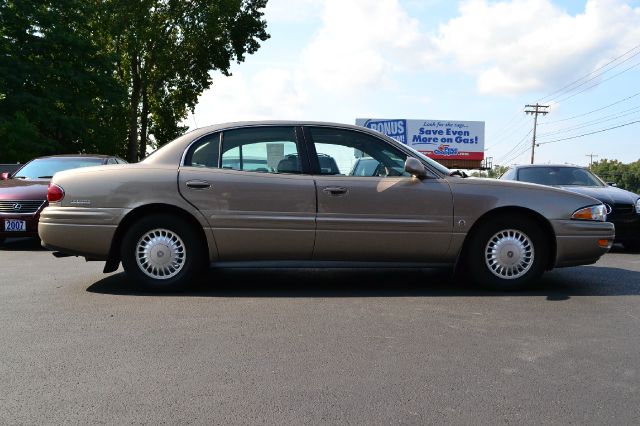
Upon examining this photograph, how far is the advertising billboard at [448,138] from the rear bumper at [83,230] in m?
43.4

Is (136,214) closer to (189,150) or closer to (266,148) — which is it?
(189,150)

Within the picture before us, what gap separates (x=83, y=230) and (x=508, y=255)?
3.94 metres

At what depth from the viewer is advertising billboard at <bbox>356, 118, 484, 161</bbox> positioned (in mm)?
48094

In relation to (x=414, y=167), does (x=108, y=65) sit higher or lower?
higher

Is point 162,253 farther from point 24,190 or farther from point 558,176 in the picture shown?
point 558,176

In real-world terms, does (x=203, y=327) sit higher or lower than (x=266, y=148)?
lower

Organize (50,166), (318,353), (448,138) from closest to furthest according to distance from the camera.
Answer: (318,353)
(50,166)
(448,138)

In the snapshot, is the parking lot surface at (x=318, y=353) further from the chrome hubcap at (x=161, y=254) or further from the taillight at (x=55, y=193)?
the taillight at (x=55, y=193)

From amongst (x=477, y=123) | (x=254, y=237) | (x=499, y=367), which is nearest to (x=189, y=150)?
(x=254, y=237)

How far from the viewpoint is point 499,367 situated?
3.54 metres

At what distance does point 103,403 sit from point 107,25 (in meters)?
31.5

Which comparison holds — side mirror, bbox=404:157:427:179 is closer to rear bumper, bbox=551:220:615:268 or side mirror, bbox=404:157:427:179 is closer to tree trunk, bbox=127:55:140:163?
rear bumper, bbox=551:220:615:268

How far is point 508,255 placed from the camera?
5.68 metres

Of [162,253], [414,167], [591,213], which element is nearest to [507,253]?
[591,213]
